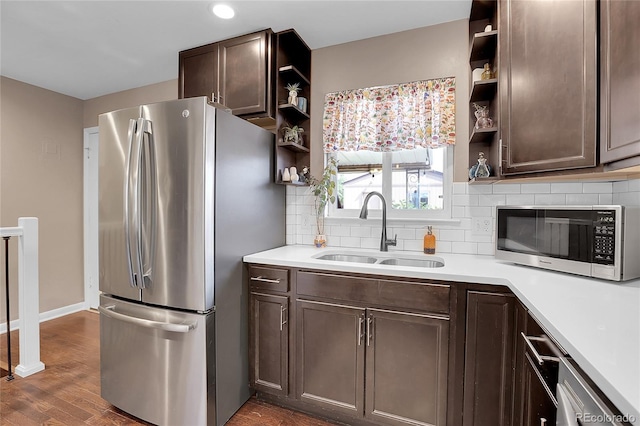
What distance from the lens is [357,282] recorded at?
1668 mm

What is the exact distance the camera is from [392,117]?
227cm

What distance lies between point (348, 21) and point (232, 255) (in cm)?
178

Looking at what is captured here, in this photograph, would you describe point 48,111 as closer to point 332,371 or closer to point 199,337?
point 199,337

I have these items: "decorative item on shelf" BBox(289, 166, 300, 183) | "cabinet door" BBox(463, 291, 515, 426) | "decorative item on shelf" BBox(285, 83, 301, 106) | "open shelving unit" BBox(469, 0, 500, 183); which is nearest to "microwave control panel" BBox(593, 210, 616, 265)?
"cabinet door" BBox(463, 291, 515, 426)

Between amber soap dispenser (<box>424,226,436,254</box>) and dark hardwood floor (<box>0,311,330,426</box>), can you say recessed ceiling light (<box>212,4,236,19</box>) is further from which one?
dark hardwood floor (<box>0,311,330,426</box>)

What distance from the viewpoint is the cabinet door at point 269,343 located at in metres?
1.85

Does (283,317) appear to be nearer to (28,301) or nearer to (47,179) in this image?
(28,301)

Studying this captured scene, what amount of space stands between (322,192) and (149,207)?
1188mm

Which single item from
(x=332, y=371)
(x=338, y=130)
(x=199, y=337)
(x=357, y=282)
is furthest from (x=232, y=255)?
(x=338, y=130)

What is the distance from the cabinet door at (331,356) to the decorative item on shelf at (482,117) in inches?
52.9

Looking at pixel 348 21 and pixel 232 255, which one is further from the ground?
pixel 348 21

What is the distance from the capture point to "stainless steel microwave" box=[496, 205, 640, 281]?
48.6 inches

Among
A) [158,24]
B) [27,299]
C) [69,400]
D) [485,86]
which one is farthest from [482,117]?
[27,299]

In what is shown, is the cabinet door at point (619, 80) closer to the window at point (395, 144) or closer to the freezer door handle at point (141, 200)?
the window at point (395, 144)
